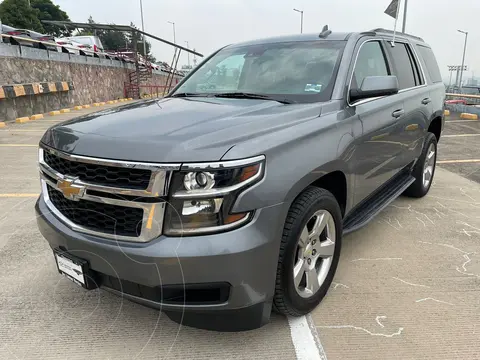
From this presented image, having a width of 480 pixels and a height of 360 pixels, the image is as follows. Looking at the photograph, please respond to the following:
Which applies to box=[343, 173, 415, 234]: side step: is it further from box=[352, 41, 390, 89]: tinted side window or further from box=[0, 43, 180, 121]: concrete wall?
box=[0, 43, 180, 121]: concrete wall

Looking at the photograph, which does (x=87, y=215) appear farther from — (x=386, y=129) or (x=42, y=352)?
(x=386, y=129)

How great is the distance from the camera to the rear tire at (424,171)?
449 cm

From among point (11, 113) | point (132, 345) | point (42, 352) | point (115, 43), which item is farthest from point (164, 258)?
point (115, 43)

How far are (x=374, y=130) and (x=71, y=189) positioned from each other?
7.24 ft

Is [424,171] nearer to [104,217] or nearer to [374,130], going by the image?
[374,130]

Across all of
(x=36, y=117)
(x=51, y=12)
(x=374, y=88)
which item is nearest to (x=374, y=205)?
(x=374, y=88)

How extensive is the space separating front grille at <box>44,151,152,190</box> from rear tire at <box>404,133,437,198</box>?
3.61 m

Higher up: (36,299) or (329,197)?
(329,197)

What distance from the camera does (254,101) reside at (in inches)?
110

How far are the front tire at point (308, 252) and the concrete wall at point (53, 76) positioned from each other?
1160 centimetres

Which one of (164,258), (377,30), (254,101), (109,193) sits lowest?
(164,258)

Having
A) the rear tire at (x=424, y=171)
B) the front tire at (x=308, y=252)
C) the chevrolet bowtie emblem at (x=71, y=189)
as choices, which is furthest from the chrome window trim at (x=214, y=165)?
the rear tire at (x=424, y=171)

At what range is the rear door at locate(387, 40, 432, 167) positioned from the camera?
374cm

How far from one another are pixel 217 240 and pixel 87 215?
2.47ft
